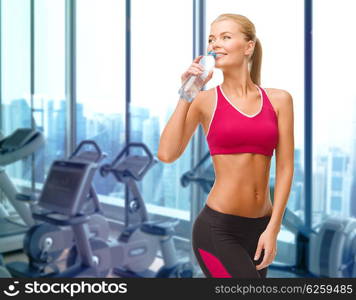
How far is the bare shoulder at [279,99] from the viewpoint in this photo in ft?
3.82

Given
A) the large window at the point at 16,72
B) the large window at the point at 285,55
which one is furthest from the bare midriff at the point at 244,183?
the large window at the point at 16,72

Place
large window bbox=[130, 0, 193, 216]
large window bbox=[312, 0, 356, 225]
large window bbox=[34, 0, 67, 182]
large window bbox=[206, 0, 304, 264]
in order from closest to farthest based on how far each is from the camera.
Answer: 1. large window bbox=[312, 0, 356, 225]
2. large window bbox=[206, 0, 304, 264]
3. large window bbox=[130, 0, 193, 216]
4. large window bbox=[34, 0, 67, 182]

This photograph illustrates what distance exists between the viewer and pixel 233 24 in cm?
113

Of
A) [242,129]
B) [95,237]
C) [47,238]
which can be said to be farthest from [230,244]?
[95,237]

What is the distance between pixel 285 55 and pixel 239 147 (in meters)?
2.04

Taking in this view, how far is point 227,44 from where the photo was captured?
3.71 feet

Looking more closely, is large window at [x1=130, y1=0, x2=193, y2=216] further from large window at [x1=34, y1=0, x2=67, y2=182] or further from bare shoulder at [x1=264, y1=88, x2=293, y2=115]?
bare shoulder at [x1=264, y1=88, x2=293, y2=115]

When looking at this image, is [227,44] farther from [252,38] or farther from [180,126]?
[180,126]

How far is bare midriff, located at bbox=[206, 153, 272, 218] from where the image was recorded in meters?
1.17

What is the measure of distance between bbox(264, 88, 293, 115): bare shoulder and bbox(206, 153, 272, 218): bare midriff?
0.49 feet

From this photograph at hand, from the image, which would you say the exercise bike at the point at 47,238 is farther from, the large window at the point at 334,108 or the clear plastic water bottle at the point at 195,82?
the clear plastic water bottle at the point at 195,82

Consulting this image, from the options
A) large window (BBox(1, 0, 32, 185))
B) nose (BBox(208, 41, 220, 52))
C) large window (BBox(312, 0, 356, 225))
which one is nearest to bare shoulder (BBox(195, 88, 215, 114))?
nose (BBox(208, 41, 220, 52))

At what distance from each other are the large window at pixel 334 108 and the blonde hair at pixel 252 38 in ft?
5.65

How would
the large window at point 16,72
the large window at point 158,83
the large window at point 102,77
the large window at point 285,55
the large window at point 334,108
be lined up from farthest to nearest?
the large window at point 16,72, the large window at point 102,77, the large window at point 158,83, the large window at point 285,55, the large window at point 334,108
